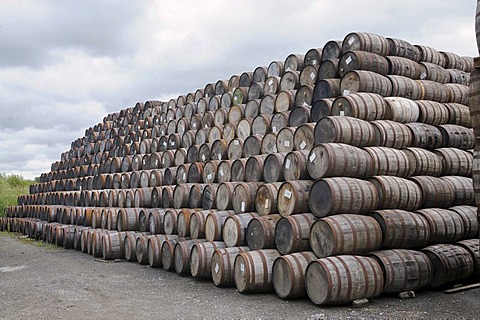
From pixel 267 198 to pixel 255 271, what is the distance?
1.34m

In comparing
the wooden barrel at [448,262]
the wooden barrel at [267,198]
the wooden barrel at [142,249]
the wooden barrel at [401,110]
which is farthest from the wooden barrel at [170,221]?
the wooden barrel at [448,262]

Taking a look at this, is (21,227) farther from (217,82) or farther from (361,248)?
(361,248)

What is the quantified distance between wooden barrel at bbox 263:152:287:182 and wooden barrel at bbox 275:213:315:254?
1.02m

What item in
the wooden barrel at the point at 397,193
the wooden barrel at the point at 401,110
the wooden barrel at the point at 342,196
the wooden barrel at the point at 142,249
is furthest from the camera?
the wooden barrel at the point at 142,249

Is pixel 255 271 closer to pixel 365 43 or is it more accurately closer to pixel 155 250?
pixel 155 250

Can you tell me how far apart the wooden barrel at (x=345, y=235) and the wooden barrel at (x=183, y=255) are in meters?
2.82

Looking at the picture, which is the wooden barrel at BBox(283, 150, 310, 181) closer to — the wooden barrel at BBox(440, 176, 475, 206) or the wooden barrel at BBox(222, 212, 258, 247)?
the wooden barrel at BBox(222, 212, 258, 247)

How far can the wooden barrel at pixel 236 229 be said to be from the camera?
764 cm

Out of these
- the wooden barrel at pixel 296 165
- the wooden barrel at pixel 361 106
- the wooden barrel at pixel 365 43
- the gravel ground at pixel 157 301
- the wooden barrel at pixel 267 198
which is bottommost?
the gravel ground at pixel 157 301

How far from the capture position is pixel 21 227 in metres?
16.8

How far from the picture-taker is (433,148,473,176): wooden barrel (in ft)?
26.4

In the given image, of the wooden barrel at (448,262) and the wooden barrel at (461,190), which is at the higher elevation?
the wooden barrel at (461,190)

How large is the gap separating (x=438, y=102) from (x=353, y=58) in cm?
214

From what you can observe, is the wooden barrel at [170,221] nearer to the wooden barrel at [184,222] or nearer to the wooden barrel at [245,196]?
the wooden barrel at [184,222]
